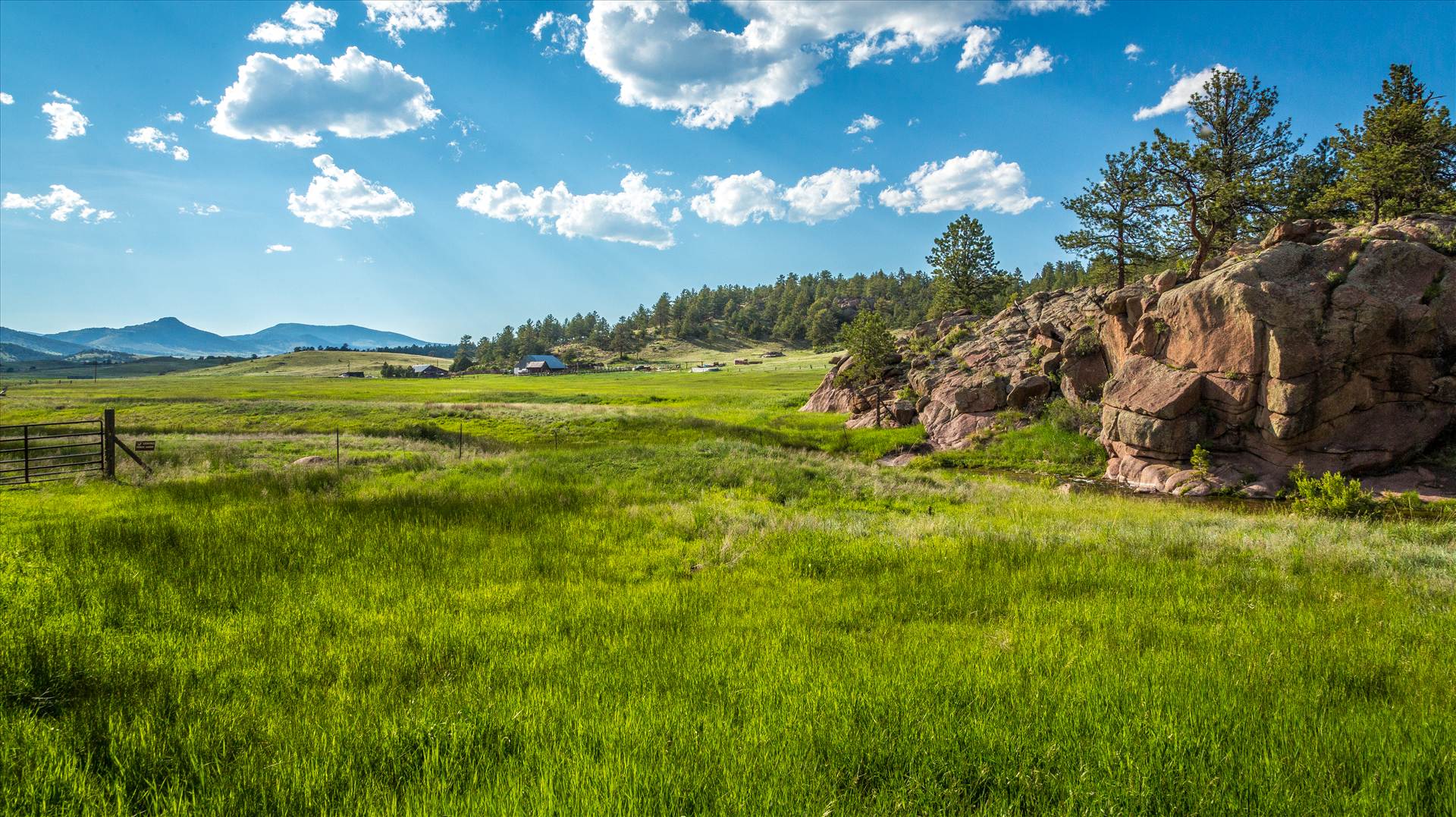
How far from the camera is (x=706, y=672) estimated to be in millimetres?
5691

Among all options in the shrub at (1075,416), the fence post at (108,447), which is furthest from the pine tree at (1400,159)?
the fence post at (108,447)

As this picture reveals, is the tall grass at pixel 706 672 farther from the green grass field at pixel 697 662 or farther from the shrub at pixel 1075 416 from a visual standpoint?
the shrub at pixel 1075 416

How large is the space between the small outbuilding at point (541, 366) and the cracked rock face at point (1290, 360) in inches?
5695

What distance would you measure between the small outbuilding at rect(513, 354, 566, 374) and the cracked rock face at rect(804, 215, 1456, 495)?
145m

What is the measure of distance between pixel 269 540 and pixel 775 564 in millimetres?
9591

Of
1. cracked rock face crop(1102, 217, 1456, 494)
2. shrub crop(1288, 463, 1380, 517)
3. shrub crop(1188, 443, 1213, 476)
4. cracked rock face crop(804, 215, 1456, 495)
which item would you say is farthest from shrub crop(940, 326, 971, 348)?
shrub crop(1288, 463, 1380, 517)

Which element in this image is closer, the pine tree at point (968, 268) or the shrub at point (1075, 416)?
the shrub at point (1075, 416)

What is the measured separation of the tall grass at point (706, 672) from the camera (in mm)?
3840

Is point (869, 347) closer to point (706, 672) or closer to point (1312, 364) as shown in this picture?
point (1312, 364)

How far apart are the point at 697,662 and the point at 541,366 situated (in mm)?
163158

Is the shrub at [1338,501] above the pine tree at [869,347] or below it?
below

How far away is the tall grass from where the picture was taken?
384cm

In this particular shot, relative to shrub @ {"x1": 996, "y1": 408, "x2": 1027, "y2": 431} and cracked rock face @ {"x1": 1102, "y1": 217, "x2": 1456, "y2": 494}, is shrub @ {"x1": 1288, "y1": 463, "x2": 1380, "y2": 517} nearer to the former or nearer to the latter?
cracked rock face @ {"x1": 1102, "y1": 217, "x2": 1456, "y2": 494}

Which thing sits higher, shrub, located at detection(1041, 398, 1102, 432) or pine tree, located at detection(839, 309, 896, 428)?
pine tree, located at detection(839, 309, 896, 428)
